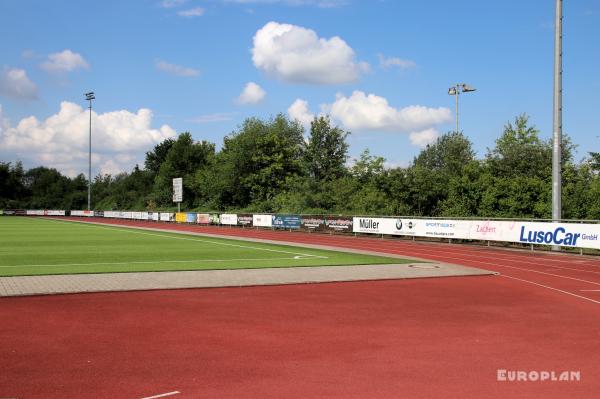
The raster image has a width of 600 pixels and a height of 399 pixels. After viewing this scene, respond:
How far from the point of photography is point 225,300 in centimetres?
1241

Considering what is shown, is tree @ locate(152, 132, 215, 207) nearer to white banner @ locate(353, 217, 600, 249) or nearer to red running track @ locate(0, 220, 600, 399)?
white banner @ locate(353, 217, 600, 249)

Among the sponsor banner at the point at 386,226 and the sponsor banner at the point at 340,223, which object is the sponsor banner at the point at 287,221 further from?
the sponsor banner at the point at 386,226

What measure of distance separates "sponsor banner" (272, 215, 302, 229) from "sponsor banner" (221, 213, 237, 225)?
8175 mm

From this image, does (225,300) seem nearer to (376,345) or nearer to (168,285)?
(168,285)

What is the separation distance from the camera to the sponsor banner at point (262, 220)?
5016cm

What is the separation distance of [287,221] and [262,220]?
14.5ft

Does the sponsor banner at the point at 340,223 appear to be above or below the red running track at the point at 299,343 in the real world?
above

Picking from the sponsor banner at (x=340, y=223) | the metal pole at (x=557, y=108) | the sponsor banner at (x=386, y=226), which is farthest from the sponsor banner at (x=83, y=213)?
the metal pole at (x=557, y=108)

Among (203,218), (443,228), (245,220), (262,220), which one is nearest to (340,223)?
(443,228)

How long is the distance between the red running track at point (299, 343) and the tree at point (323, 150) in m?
50.2

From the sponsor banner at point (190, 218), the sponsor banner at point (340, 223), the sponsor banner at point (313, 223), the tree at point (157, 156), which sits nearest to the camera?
the sponsor banner at point (340, 223)

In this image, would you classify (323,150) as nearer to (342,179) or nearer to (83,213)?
(342,179)

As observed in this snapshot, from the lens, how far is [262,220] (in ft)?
169

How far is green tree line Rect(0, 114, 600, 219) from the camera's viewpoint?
1350 inches
